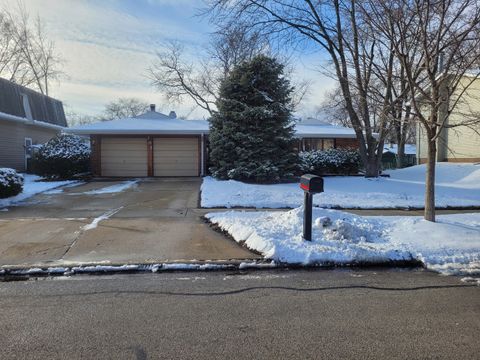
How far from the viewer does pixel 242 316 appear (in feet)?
14.4

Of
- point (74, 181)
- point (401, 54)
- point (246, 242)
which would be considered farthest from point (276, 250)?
point (74, 181)

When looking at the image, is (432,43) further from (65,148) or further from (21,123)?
(21,123)

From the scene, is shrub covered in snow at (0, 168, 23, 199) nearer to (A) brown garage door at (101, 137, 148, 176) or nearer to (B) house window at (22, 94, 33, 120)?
(A) brown garage door at (101, 137, 148, 176)

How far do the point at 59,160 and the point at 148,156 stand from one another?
4312 mm

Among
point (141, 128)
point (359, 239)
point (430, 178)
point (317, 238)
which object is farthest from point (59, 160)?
point (430, 178)

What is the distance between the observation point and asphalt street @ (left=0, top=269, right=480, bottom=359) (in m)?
3.65

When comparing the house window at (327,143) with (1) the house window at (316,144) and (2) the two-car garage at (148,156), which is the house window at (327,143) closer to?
(1) the house window at (316,144)

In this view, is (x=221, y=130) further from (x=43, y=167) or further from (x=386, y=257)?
(x=386, y=257)

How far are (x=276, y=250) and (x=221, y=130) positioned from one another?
40.6 ft

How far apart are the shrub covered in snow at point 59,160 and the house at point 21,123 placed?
194 inches

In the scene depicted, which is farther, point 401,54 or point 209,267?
point 401,54

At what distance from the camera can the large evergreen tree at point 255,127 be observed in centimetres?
1750

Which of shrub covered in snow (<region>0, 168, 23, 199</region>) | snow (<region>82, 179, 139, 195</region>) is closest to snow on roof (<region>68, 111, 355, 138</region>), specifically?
snow (<region>82, 179, 139, 195</region>)

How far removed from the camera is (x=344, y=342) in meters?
3.79
